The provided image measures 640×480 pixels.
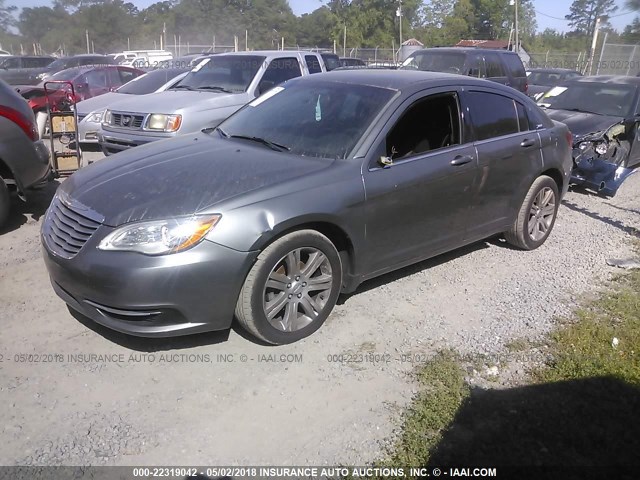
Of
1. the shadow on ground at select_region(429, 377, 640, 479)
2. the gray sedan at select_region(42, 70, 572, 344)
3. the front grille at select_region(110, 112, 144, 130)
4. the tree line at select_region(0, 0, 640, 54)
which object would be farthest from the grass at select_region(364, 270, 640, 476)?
the tree line at select_region(0, 0, 640, 54)

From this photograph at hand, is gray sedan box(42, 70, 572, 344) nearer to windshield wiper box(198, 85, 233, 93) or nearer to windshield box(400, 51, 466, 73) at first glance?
windshield wiper box(198, 85, 233, 93)

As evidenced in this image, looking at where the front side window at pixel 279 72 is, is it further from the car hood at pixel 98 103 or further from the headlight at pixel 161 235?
the headlight at pixel 161 235

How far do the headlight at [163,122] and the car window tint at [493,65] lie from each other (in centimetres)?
724

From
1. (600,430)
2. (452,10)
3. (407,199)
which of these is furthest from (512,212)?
(452,10)

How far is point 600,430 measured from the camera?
9.63ft

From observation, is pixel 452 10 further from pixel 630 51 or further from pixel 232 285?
pixel 232 285

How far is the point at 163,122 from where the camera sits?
309 inches

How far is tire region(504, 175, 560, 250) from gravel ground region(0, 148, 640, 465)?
15.5 inches

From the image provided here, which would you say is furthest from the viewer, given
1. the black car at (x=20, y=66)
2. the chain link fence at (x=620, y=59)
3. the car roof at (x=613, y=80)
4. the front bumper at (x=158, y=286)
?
the chain link fence at (x=620, y=59)

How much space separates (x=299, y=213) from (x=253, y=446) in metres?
1.39

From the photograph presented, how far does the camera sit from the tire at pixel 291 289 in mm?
3354

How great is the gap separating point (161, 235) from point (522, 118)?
3618mm

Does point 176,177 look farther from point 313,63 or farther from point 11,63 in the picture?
point 11,63

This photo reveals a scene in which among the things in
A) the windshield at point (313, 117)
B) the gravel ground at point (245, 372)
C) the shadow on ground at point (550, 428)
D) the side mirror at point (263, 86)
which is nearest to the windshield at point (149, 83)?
the side mirror at point (263, 86)
